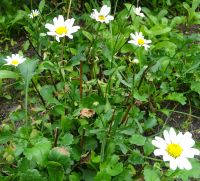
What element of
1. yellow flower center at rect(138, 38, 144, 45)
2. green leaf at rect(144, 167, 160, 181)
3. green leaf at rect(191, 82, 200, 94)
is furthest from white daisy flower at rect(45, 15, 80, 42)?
green leaf at rect(144, 167, 160, 181)

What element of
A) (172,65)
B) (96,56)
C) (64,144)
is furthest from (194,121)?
(64,144)

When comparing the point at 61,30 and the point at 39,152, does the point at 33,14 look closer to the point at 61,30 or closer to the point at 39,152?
the point at 61,30

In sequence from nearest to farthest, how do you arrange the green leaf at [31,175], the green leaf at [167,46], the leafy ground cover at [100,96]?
the green leaf at [31,175] < the leafy ground cover at [100,96] < the green leaf at [167,46]

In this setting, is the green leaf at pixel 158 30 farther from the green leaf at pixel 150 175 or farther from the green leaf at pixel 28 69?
the green leaf at pixel 150 175

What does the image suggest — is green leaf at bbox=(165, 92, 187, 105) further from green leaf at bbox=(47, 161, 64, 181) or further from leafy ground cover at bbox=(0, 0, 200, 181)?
green leaf at bbox=(47, 161, 64, 181)

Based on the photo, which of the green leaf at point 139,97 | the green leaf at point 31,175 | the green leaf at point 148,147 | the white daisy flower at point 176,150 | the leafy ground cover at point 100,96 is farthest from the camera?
the green leaf at point 139,97

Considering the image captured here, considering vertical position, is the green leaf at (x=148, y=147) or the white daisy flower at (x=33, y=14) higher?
the white daisy flower at (x=33, y=14)

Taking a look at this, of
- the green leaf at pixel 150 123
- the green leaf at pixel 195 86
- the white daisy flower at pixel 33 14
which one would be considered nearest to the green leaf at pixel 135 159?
the green leaf at pixel 150 123
